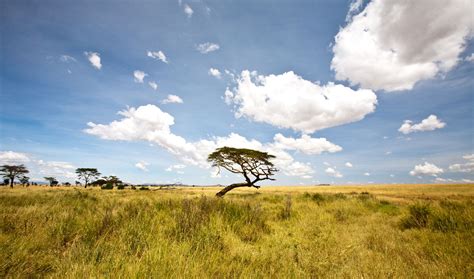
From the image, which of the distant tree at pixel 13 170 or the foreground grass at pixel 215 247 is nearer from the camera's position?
the foreground grass at pixel 215 247

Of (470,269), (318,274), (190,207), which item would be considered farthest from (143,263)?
(470,269)

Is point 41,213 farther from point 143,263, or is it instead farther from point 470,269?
point 470,269

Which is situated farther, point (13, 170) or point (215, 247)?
point (13, 170)

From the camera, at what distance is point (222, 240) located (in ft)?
16.8

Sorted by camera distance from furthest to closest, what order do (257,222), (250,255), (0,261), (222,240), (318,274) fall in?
1. (257,222)
2. (222,240)
3. (250,255)
4. (318,274)
5. (0,261)

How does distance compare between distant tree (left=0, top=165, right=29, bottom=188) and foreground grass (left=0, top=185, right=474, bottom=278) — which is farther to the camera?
distant tree (left=0, top=165, right=29, bottom=188)

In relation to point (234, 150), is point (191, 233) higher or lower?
lower

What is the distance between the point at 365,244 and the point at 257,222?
124 inches

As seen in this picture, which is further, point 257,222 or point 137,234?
point 257,222

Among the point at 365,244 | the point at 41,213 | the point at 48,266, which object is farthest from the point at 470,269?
the point at 41,213

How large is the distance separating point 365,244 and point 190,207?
4.90 m

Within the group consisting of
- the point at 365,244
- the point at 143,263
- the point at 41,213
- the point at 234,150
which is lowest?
the point at 365,244

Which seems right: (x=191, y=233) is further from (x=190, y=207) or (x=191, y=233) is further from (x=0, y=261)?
(x=0, y=261)

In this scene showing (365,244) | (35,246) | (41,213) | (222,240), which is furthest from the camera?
(41,213)
